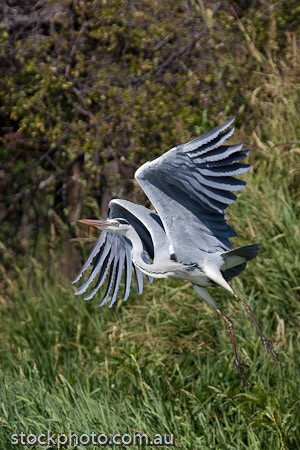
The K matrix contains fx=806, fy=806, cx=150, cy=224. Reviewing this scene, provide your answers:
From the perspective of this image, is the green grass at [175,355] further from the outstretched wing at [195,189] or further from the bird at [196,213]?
the outstretched wing at [195,189]

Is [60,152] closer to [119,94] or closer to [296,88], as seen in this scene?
[119,94]

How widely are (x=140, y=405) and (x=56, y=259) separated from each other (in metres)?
2.81

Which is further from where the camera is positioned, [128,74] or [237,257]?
[128,74]

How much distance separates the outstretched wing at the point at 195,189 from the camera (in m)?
3.97

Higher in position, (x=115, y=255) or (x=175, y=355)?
(x=115, y=255)

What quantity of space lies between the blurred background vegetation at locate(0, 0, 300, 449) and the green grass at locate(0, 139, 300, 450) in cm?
2

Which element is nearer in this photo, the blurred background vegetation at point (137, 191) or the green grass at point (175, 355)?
the green grass at point (175, 355)

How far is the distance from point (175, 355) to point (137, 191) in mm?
1852

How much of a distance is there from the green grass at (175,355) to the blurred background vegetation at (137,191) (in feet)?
0.06

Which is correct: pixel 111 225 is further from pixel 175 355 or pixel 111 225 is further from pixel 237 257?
pixel 175 355

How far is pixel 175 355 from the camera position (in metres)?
5.82

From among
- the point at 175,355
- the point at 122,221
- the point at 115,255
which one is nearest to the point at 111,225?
the point at 122,221

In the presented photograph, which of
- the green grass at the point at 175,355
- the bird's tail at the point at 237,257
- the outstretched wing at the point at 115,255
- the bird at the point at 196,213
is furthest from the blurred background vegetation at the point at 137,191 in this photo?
the bird at the point at 196,213

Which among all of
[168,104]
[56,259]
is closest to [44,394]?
[56,259]
